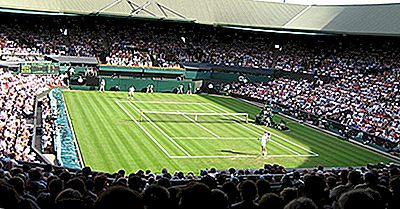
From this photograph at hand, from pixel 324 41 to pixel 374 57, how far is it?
826cm

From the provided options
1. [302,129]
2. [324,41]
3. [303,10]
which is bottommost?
[302,129]

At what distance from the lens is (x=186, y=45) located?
5669 centimetres

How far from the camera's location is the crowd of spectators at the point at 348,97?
32688 mm

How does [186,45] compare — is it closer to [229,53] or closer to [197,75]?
[229,53]

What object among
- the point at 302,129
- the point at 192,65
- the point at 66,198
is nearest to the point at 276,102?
the point at 302,129

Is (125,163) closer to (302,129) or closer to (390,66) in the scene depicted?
(302,129)

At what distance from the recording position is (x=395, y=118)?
107 feet

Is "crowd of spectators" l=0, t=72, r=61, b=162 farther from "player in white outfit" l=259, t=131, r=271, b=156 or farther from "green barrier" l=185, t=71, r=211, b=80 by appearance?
"green barrier" l=185, t=71, r=211, b=80

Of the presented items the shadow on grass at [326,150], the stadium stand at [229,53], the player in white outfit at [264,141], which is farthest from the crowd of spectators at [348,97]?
the player in white outfit at [264,141]

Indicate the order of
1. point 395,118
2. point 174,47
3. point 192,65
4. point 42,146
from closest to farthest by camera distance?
point 42,146, point 395,118, point 192,65, point 174,47

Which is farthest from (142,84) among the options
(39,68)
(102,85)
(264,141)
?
(264,141)

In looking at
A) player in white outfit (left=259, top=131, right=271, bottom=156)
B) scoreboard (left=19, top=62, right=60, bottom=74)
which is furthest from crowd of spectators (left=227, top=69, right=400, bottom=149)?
scoreboard (left=19, top=62, right=60, bottom=74)

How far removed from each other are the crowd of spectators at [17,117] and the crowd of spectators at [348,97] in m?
19.4

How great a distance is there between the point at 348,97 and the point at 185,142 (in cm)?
1924
